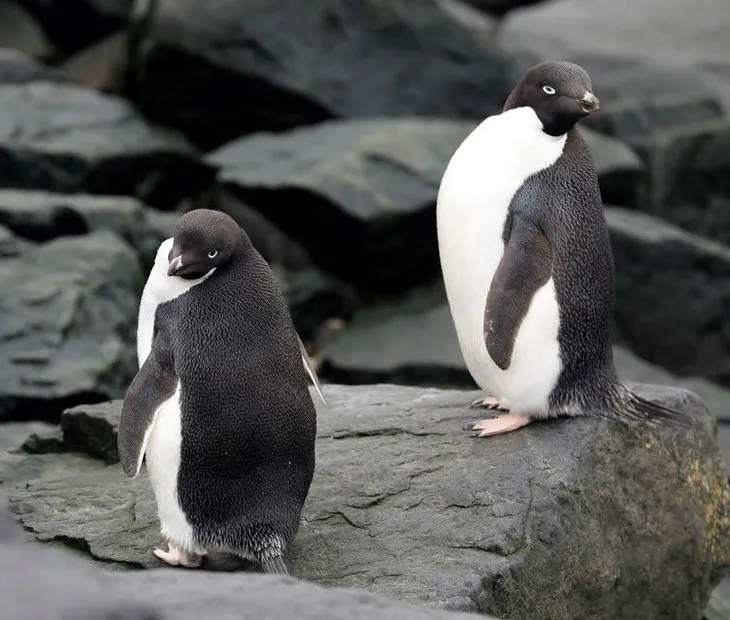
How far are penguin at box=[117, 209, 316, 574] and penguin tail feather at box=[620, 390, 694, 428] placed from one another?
160 cm

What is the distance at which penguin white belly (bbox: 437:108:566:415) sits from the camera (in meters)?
5.66

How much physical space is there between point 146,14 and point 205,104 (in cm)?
→ 93

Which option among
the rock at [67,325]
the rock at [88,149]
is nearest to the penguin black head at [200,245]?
the rock at [67,325]

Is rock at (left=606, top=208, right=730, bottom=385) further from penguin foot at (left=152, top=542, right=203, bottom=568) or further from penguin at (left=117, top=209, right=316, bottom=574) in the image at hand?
penguin foot at (left=152, top=542, right=203, bottom=568)

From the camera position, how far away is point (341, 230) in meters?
9.96

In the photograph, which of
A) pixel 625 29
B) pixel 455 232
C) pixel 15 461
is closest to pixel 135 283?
pixel 15 461

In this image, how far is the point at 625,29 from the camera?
17.5 metres

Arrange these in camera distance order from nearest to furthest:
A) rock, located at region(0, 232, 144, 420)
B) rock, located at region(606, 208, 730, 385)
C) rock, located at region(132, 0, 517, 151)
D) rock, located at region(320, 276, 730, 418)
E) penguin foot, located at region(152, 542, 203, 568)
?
1. penguin foot, located at region(152, 542, 203, 568)
2. rock, located at region(0, 232, 144, 420)
3. rock, located at region(320, 276, 730, 418)
4. rock, located at region(606, 208, 730, 385)
5. rock, located at region(132, 0, 517, 151)

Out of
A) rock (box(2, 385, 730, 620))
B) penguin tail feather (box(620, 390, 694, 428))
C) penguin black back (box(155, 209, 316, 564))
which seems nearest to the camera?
penguin black back (box(155, 209, 316, 564))

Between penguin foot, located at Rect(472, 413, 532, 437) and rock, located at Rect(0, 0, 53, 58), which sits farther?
rock, located at Rect(0, 0, 53, 58)

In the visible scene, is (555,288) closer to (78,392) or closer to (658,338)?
(78,392)

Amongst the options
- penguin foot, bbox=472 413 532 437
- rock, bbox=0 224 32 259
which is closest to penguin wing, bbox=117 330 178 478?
penguin foot, bbox=472 413 532 437

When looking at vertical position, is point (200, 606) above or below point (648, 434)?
above

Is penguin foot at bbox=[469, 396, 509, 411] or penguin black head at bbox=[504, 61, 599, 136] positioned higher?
penguin black head at bbox=[504, 61, 599, 136]
